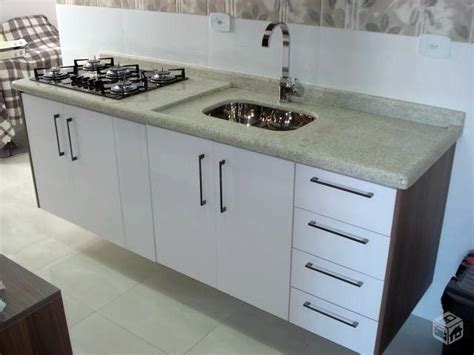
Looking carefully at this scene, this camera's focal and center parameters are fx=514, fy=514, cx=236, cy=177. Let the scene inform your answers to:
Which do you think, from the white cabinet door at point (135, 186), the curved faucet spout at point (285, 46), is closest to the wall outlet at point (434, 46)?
the curved faucet spout at point (285, 46)

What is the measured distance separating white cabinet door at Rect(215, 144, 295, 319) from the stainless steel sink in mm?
433

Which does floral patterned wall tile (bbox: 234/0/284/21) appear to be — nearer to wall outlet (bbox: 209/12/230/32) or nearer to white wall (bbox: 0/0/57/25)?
wall outlet (bbox: 209/12/230/32)

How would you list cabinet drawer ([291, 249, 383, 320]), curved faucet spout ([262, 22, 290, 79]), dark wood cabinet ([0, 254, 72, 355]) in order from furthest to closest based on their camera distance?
curved faucet spout ([262, 22, 290, 79]) < cabinet drawer ([291, 249, 383, 320]) < dark wood cabinet ([0, 254, 72, 355])

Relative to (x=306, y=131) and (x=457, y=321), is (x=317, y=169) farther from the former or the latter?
(x=457, y=321)

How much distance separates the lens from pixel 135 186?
225 cm

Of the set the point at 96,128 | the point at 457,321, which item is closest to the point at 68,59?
the point at 96,128

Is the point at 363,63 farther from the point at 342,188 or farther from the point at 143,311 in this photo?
the point at 143,311

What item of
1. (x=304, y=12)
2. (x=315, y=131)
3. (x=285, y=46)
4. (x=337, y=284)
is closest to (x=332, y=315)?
(x=337, y=284)

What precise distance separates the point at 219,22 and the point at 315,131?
87 cm

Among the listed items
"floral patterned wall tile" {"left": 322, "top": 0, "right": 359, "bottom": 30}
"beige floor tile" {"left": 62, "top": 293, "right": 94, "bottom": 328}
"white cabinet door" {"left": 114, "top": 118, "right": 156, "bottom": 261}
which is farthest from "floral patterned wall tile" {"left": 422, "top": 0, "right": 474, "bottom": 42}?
A: "beige floor tile" {"left": 62, "top": 293, "right": 94, "bottom": 328}

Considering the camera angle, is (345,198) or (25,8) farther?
(25,8)

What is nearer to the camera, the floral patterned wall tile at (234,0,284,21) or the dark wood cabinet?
the dark wood cabinet

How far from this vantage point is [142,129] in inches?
82.3

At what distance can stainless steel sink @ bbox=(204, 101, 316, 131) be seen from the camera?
7.25 feet
